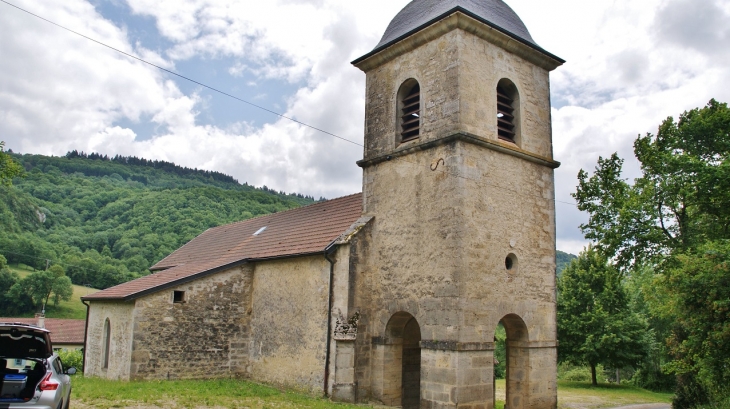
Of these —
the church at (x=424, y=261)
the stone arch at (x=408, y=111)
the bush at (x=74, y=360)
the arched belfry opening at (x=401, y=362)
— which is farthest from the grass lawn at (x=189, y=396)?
the bush at (x=74, y=360)

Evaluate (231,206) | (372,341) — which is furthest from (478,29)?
(231,206)

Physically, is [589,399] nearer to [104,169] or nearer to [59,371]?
[59,371]

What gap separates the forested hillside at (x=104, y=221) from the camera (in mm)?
48969

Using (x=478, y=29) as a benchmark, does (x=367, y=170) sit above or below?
below

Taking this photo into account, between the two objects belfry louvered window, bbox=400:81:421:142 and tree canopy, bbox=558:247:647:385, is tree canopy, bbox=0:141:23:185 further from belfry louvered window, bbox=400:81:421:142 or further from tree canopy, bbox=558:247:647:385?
tree canopy, bbox=558:247:647:385

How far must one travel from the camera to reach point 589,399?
19188 mm

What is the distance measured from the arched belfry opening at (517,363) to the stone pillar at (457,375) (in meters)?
1.34

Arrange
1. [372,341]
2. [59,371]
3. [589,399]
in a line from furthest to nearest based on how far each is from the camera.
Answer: [589,399], [372,341], [59,371]

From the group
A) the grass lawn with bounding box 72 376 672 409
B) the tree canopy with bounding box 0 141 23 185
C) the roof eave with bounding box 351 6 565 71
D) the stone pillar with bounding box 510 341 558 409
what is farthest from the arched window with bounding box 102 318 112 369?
the stone pillar with bounding box 510 341 558 409

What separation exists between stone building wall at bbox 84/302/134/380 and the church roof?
1066cm

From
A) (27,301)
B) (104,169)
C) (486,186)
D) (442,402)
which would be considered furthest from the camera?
(104,169)

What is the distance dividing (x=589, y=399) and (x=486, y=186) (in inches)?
423

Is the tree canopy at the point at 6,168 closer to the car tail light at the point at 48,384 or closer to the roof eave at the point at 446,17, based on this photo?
the car tail light at the point at 48,384

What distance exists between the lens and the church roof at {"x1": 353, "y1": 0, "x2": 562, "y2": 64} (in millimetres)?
13625
